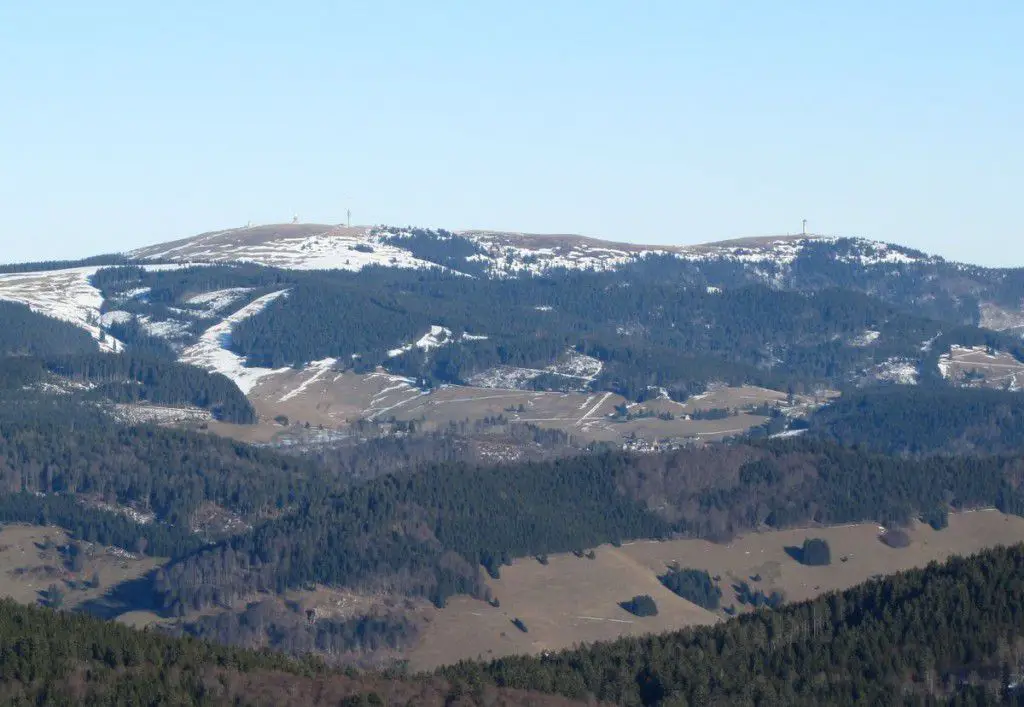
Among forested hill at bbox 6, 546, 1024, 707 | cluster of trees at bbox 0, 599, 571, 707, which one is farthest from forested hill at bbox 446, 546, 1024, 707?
cluster of trees at bbox 0, 599, 571, 707

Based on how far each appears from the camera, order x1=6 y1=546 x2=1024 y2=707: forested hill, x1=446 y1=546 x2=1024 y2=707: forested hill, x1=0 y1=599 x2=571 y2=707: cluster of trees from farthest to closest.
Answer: x1=446 y1=546 x2=1024 y2=707: forested hill, x1=6 y1=546 x2=1024 y2=707: forested hill, x1=0 y1=599 x2=571 y2=707: cluster of trees

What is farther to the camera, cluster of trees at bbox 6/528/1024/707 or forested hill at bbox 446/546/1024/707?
forested hill at bbox 446/546/1024/707

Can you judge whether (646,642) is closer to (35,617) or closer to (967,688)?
(967,688)

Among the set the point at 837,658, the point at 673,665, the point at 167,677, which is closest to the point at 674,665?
the point at 673,665

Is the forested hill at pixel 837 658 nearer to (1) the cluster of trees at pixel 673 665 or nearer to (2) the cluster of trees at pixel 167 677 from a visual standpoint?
(1) the cluster of trees at pixel 673 665

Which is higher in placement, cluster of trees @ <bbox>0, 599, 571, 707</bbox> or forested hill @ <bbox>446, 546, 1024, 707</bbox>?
cluster of trees @ <bbox>0, 599, 571, 707</bbox>

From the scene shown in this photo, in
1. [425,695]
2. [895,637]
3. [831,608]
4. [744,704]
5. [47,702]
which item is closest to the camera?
[47,702]

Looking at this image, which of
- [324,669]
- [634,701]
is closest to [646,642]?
[634,701]

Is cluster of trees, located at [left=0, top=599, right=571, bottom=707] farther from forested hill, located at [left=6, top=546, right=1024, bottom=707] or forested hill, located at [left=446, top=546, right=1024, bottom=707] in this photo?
forested hill, located at [left=446, top=546, right=1024, bottom=707]

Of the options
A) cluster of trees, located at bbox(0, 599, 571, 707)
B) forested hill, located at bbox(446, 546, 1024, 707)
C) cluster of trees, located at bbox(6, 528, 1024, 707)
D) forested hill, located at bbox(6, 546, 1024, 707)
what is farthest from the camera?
forested hill, located at bbox(446, 546, 1024, 707)
